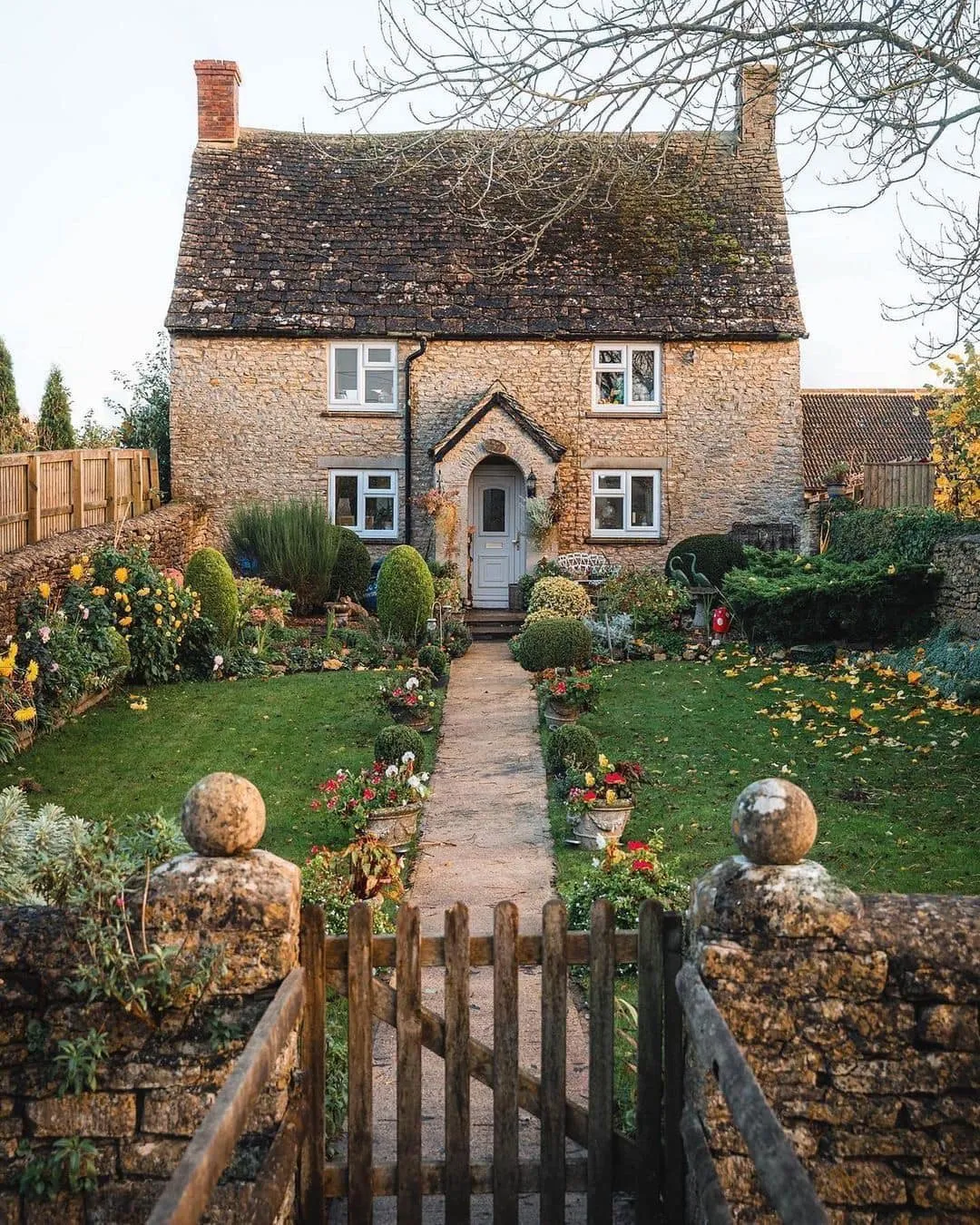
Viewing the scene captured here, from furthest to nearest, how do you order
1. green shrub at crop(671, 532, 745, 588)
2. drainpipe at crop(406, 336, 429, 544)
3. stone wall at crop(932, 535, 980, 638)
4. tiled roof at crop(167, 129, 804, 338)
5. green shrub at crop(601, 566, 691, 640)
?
drainpipe at crop(406, 336, 429, 544) → tiled roof at crop(167, 129, 804, 338) → green shrub at crop(671, 532, 745, 588) → green shrub at crop(601, 566, 691, 640) → stone wall at crop(932, 535, 980, 638)

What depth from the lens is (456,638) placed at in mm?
18781

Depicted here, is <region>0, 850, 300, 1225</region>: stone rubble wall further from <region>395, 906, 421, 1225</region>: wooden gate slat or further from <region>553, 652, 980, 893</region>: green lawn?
<region>553, 652, 980, 893</region>: green lawn

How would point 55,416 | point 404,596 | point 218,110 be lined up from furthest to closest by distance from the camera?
1. point 218,110
2. point 55,416
3. point 404,596

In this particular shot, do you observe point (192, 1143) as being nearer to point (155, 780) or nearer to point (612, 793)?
point (612, 793)

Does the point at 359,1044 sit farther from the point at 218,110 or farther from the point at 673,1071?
the point at 218,110

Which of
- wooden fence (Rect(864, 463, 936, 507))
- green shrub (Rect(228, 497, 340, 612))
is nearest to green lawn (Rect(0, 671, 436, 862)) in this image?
green shrub (Rect(228, 497, 340, 612))

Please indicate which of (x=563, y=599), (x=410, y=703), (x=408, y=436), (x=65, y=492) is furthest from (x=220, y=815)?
(x=408, y=436)

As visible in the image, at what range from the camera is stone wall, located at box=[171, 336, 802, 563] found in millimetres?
23031

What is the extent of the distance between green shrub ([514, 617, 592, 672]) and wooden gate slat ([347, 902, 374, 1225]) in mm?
11213

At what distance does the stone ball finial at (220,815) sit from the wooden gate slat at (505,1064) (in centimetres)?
91

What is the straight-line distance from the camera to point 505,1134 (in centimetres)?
424

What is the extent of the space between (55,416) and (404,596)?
29.3 feet

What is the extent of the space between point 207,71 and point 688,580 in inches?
571

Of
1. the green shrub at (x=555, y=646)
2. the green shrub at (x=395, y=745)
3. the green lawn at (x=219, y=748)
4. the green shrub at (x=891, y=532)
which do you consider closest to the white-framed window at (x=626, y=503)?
the green shrub at (x=891, y=532)
